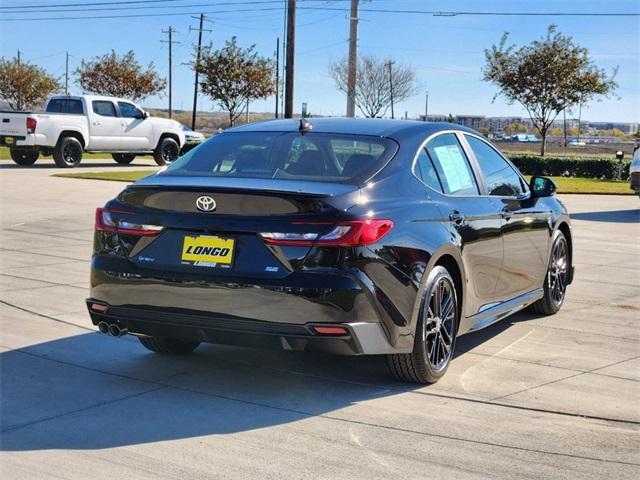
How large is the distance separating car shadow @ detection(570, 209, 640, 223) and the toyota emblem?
1328 centimetres

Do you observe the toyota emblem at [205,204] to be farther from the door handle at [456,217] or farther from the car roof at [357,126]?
the door handle at [456,217]

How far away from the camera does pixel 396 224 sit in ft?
16.9

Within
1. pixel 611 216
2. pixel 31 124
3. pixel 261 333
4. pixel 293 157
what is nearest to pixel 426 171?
pixel 293 157

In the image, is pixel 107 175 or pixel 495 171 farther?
pixel 107 175

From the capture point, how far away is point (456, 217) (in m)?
5.84

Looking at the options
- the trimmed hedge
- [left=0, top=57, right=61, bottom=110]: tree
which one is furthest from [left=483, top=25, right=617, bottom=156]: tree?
[left=0, top=57, right=61, bottom=110]: tree

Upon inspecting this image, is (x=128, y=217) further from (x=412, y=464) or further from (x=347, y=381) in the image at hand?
(x=412, y=464)

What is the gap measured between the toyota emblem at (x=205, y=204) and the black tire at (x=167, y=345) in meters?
1.33

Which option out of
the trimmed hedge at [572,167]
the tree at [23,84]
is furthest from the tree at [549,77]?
the tree at [23,84]

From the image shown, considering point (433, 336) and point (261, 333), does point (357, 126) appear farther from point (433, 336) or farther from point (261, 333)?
point (261, 333)

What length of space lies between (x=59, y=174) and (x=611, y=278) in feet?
58.9

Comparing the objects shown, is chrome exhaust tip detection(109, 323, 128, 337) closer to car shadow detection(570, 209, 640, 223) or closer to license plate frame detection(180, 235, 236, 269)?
license plate frame detection(180, 235, 236, 269)

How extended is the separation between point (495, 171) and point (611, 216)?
12052 mm

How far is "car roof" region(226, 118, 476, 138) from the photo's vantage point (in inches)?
233
